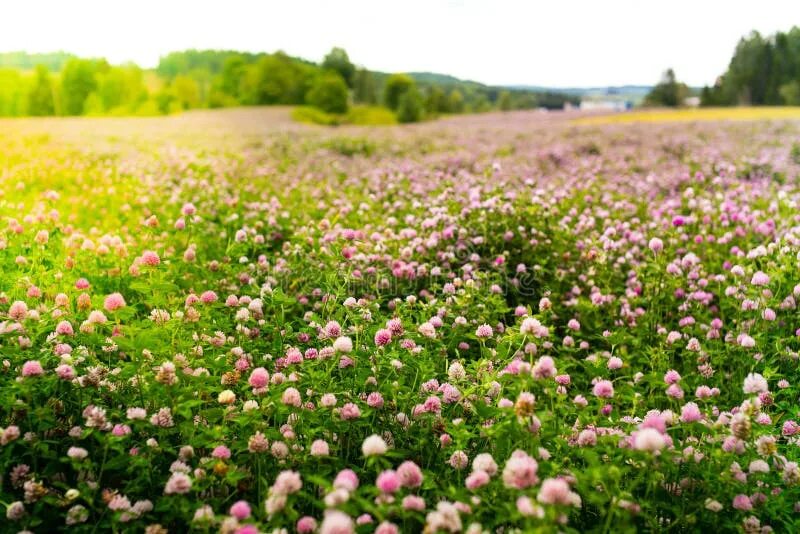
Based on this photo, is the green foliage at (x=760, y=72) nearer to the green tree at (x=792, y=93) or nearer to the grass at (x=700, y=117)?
the green tree at (x=792, y=93)

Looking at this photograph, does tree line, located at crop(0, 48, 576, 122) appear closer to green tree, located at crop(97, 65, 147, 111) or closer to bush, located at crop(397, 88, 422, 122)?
green tree, located at crop(97, 65, 147, 111)

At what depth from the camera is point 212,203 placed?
779cm

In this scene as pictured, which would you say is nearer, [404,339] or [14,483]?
[14,483]

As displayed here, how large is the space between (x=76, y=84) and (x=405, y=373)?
175 feet

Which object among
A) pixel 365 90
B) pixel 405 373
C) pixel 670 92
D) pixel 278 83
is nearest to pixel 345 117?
pixel 278 83

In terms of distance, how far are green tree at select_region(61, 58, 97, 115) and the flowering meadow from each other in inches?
1813

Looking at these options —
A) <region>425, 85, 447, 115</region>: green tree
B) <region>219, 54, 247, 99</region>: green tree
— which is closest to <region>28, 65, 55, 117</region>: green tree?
<region>219, 54, 247, 99</region>: green tree

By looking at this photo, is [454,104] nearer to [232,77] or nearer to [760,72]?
[232,77]

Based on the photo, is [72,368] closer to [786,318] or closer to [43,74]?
[786,318]

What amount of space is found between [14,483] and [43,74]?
54373mm

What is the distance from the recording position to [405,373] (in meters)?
3.30

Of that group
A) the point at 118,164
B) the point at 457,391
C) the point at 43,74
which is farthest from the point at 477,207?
the point at 43,74

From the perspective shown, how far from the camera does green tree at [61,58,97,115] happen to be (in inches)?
1890

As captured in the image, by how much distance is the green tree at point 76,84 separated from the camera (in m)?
48.0
